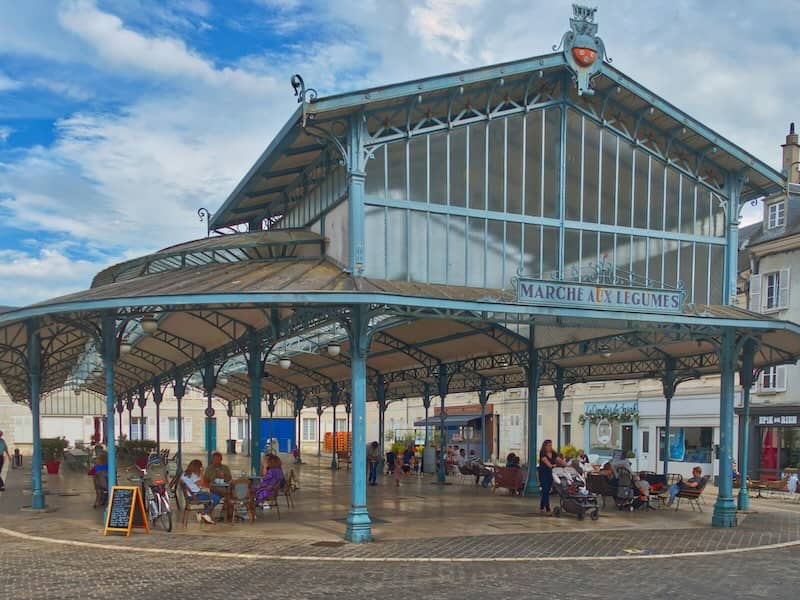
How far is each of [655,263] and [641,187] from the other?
63.1 inches

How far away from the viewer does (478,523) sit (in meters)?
15.0

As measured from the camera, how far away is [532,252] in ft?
49.8

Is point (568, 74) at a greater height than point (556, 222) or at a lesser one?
greater

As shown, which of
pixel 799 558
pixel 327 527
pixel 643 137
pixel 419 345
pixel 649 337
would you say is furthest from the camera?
pixel 419 345

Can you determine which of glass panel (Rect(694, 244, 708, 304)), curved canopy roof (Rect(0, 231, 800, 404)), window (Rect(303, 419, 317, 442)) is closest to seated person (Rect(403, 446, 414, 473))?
curved canopy roof (Rect(0, 231, 800, 404))

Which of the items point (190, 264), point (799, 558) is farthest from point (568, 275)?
point (190, 264)

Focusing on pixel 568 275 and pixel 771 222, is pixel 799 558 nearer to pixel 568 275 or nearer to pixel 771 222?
pixel 568 275

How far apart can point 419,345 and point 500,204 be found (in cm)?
759

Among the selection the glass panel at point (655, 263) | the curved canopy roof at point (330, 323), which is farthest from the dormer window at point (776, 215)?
the glass panel at point (655, 263)

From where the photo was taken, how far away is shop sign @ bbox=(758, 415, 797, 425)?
2905 centimetres

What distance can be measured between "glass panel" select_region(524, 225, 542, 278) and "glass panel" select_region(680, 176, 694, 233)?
3.73 m

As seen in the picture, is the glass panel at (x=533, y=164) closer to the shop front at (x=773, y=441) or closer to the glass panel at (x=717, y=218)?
the glass panel at (x=717, y=218)

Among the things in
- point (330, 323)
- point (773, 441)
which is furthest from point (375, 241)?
point (773, 441)

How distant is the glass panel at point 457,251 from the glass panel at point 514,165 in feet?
3.66
